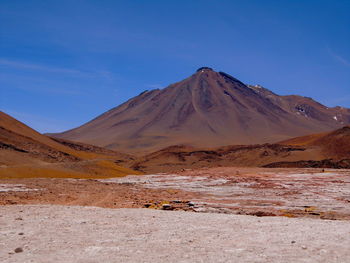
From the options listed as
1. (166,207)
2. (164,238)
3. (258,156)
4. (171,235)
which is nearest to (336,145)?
(258,156)

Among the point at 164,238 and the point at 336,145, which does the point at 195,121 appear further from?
the point at 164,238

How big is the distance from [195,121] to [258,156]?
79.4 metres

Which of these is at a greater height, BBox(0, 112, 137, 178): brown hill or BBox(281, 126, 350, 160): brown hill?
BBox(281, 126, 350, 160): brown hill

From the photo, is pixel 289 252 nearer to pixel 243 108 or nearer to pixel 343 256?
pixel 343 256

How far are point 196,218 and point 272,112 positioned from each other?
549ft

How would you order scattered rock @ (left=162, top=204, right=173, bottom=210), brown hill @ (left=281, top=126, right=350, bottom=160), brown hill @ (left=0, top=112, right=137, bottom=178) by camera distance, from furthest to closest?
brown hill @ (left=281, top=126, right=350, bottom=160)
brown hill @ (left=0, top=112, right=137, bottom=178)
scattered rock @ (left=162, top=204, right=173, bottom=210)

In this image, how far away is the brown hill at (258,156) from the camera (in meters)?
60.0

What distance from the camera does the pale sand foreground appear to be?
693 cm

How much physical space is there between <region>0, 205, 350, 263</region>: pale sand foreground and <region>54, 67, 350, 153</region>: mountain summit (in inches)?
3943

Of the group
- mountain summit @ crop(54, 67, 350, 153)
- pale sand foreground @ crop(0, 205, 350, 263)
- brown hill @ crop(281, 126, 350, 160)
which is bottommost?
pale sand foreground @ crop(0, 205, 350, 263)

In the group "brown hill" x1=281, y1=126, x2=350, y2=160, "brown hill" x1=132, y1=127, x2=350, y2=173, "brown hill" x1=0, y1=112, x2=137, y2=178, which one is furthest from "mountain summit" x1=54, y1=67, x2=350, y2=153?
"brown hill" x1=0, y1=112, x2=137, y2=178

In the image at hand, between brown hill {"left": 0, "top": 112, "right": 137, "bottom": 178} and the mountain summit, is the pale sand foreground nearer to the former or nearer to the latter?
brown hill {"left": 0, "top": 112, "right": 137, "bottom": 178}

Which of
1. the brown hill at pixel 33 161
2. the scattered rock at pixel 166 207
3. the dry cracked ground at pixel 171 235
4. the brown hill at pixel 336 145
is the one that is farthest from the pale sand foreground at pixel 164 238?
the brown hill at pixel 336 145

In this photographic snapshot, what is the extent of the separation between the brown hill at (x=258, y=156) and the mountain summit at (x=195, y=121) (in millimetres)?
38908
